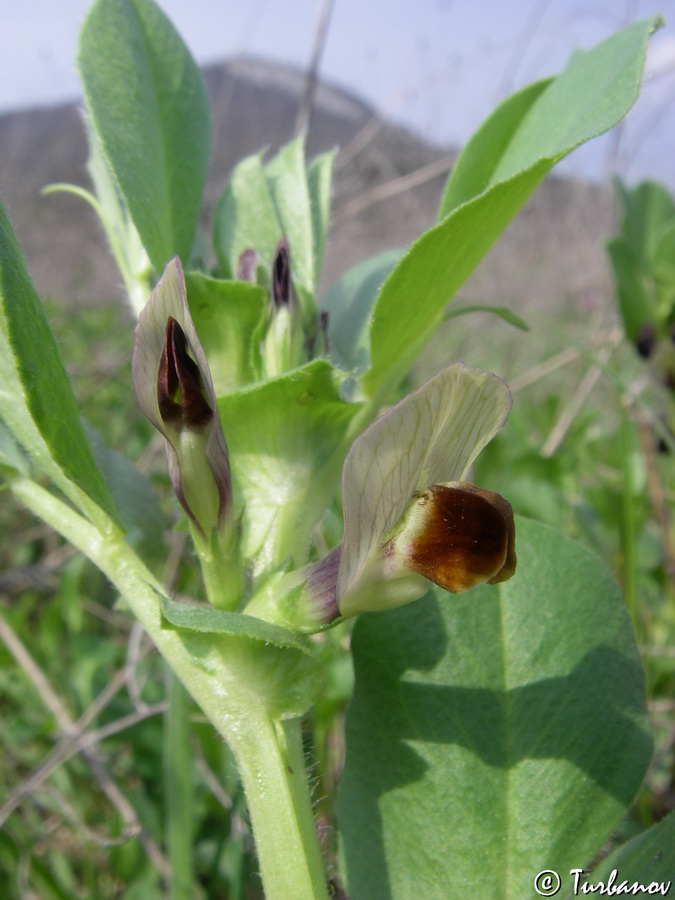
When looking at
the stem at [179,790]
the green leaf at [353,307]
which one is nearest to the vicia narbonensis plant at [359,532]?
the green leaf at [353,307]

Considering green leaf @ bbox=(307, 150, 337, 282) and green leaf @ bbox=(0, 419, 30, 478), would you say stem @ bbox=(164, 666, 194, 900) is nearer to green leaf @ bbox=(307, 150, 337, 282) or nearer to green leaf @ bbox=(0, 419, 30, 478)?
green leaf @ bbox=(0, 419, 30, 478)

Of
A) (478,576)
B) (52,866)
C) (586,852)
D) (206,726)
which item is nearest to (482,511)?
(478,576)

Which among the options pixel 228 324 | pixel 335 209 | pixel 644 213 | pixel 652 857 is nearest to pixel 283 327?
pixel 228 324

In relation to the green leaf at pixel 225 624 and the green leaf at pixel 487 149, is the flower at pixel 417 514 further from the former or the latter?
the green leaf at pixel 487 149

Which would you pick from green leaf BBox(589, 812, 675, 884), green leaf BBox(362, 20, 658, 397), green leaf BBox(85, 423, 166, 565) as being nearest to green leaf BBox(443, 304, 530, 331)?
green leaf BBox(362, 20, 658, 397)

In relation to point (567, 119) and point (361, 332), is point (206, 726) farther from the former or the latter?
point (567, 119)

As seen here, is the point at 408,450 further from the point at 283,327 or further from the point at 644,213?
the point at 644,213
